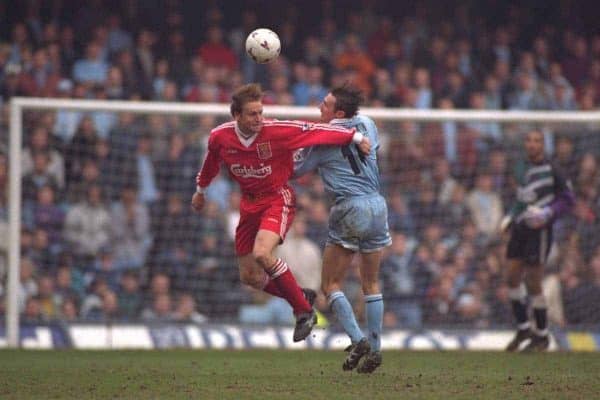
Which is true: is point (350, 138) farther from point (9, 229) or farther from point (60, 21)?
point (60, 21)

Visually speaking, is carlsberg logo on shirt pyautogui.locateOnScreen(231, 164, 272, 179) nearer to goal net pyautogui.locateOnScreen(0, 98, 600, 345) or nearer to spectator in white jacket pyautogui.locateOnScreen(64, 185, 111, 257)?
goal net pyautogui.locateOnScreen(0, 98, 600, 345)

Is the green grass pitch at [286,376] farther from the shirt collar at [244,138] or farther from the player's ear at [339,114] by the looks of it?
the player's ear at [339,114]

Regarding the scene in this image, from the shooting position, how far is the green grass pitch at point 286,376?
23.4 ft

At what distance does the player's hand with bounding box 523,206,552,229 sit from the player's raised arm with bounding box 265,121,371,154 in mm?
3688

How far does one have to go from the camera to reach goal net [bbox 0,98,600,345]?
44.1ft

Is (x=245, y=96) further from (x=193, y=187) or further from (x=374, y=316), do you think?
(x=193, y=187)

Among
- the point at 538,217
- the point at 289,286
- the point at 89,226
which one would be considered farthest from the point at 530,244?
the point at 89,226

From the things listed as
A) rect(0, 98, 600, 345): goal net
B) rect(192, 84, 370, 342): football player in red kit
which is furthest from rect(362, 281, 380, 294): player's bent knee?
rect(0, 98, 600, 345): goal net

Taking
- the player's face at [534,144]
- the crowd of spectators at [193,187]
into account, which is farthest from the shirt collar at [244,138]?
the crowd of spectators at [193,187]

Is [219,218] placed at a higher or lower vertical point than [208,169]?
lower

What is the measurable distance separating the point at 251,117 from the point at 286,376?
1836 mm

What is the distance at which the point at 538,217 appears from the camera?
11.6m

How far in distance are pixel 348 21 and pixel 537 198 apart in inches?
289

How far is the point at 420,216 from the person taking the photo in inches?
576
